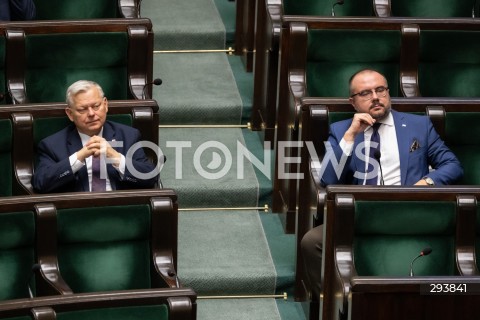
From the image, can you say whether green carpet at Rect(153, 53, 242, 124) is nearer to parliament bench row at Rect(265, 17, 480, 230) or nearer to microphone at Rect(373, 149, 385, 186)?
parliament bench row at Rect(265, 17, 480, 230)

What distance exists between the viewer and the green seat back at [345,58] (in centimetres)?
170

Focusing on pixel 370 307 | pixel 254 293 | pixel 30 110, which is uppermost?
pixel 30 110

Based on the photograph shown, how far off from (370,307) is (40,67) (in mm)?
625

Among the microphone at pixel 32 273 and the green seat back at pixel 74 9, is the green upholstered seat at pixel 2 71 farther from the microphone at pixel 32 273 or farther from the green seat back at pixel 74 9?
the microphone at pixel 32 273

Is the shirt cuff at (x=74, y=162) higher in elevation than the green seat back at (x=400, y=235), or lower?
higher

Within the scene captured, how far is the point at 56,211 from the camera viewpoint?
136 cm

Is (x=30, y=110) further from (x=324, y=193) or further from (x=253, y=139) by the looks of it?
(x=253, y=139)

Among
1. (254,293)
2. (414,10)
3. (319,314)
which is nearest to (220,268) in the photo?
(254,293)

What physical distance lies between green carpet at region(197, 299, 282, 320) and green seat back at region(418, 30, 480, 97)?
0.38 metres

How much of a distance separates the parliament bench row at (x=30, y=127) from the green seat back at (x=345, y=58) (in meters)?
0.27

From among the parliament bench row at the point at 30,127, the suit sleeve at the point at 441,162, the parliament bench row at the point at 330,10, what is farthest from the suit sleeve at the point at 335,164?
the parliament bench row at the point at 330,10

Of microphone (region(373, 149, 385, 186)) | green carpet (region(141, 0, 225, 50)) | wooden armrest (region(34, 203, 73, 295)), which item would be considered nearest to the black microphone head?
microphone (region(373, 149, 385, 186))

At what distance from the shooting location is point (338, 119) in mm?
1563

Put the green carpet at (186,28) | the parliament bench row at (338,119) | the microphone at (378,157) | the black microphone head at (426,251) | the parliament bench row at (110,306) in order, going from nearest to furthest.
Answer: the parliament bench row at (110,306), the black microphone head at (426,251), the microphone at (378,157), the parliament bench row at (338,119), the green carpet at (186,28)
